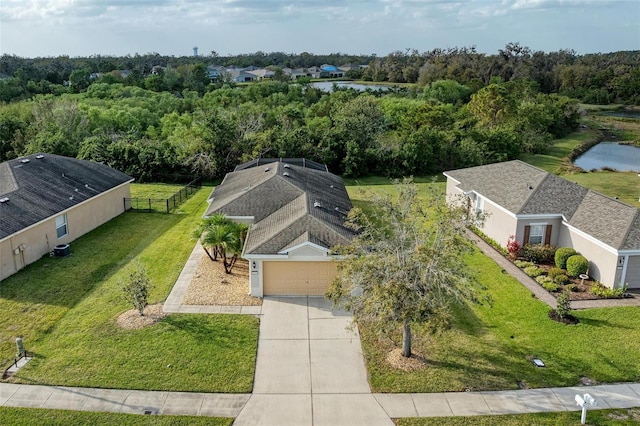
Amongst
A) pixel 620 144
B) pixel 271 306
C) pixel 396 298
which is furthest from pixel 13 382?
pixel 620 144

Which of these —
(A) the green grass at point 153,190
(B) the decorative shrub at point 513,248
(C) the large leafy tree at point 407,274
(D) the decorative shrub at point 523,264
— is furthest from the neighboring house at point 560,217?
(A) the green grass at point 153,190

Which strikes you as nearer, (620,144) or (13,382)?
(13,382)

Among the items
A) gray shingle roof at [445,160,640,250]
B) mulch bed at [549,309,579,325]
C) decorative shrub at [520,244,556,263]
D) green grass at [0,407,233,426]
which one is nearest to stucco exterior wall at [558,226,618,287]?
gray shingle roof at [445,160,640,250]

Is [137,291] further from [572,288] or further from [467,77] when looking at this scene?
[467,77]

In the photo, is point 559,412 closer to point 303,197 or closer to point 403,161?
point 303,197

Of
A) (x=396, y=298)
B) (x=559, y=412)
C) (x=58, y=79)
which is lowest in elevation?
(x=559, y=412)

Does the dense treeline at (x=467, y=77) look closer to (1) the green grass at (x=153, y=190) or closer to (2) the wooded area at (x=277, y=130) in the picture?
(2) the wooded area at (x=277, y=130)
